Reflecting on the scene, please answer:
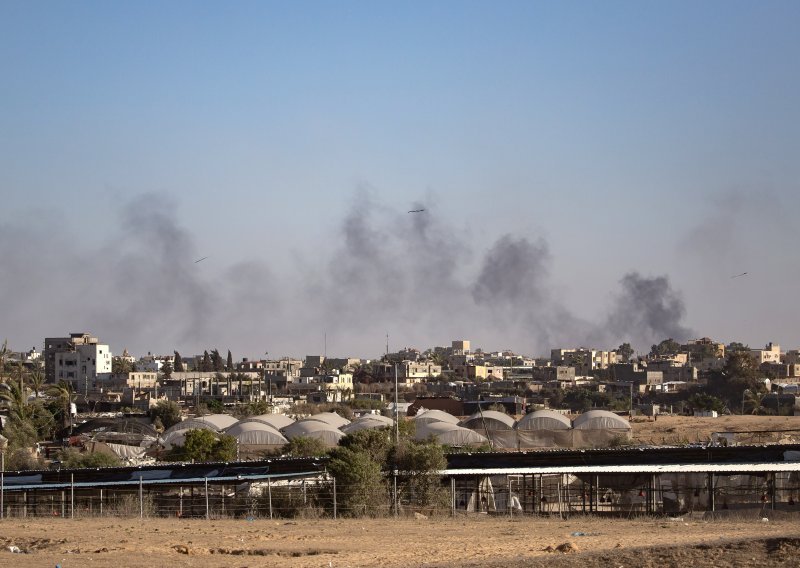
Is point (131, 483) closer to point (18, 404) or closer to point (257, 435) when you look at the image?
point (257, 435)

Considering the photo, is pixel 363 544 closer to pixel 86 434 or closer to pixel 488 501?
pixel 488 501

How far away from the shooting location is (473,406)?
92.4 m

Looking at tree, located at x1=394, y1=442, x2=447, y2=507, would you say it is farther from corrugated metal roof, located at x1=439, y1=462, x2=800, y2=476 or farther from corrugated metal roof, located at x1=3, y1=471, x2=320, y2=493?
corrugated metal roof, located at x1=3, y1=471, x2=320, y2=493

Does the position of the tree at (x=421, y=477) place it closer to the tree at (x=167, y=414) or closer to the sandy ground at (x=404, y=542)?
the sandy ground at (x=404, y=542)

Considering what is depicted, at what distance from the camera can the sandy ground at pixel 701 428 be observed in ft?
201

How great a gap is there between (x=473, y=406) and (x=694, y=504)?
57.4m

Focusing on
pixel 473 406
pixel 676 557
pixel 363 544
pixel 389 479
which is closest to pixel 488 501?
pixel 389 479

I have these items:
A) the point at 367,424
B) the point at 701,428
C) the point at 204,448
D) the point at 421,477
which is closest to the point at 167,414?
the point at 367,424

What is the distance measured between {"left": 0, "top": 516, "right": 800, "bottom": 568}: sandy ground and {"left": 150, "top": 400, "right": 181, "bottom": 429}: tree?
51.8m

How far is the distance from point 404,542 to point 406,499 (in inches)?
376

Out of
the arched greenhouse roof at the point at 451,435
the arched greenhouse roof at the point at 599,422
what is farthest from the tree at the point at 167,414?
the arched greenhouse roof at the point at 599,422

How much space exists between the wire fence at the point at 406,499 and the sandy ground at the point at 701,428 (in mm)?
19876

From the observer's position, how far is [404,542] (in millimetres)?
22984

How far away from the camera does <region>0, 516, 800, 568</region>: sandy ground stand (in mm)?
19344
